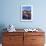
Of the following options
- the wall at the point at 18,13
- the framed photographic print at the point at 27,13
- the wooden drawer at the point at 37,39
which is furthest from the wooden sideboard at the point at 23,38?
the framed photographic print at the point at 27,13

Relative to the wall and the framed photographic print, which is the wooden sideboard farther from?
the framed photographic print

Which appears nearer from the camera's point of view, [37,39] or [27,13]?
[37,39]

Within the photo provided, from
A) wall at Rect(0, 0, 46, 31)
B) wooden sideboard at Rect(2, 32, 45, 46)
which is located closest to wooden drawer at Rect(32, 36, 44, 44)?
wooden sideboard at Rect(2, 32, 45, 46)

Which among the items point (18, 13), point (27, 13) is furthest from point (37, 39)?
point (18, 13)

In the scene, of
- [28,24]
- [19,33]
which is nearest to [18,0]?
[28,24]

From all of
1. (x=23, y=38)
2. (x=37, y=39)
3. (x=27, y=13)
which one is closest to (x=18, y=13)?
(x=27, y=13)

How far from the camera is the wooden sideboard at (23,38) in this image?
3764 mm

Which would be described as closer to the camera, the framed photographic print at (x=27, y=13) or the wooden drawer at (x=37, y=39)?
the wooden drawer at (x=37, y=39)

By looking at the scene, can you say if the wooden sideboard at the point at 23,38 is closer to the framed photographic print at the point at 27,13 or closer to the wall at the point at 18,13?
the wall at the point at 18,13

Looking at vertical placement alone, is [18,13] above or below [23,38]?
above

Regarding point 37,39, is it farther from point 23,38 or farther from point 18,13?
point 18,13

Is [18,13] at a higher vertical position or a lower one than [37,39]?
higher

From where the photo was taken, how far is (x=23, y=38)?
12.4 ft

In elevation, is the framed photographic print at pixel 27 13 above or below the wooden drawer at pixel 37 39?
above
